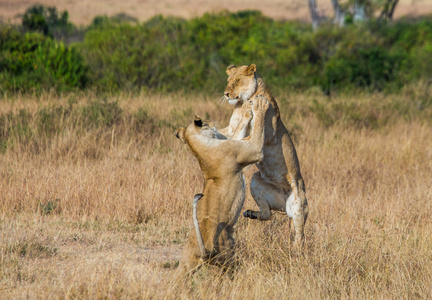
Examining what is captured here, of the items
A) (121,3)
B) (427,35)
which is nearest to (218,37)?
(427,35)

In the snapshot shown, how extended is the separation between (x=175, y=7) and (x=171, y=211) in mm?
56097

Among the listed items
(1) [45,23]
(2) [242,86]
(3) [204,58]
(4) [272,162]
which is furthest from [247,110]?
(1) [45,23]

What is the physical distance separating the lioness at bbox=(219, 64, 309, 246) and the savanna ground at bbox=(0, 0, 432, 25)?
3980cm

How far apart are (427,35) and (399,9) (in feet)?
131

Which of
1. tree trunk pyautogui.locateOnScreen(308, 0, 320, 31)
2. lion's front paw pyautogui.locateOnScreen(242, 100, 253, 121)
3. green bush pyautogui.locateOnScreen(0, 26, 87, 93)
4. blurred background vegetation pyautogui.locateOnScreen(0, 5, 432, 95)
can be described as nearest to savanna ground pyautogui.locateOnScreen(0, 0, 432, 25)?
tree trunk pyautogui.locateOnScreen(308, 0, 320, 31)

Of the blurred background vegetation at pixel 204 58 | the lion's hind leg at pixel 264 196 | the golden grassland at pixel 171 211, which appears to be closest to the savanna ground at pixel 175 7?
the blurred background vegetation at pixel 204 58

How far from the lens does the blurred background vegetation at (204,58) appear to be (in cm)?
1312

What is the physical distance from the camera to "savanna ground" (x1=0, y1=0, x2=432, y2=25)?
155 ft

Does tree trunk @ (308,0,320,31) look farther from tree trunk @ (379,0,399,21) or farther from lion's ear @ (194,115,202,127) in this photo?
lion's ear @ (194,115,202,127)

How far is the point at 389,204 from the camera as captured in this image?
21.3ft

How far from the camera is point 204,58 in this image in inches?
714

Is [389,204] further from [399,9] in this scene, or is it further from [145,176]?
[399,9]

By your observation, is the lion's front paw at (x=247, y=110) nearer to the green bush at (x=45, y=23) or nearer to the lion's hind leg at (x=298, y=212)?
the lion's hind leg at (x=298, y=212)

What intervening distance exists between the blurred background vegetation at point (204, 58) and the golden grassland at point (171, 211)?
254 centimetres
